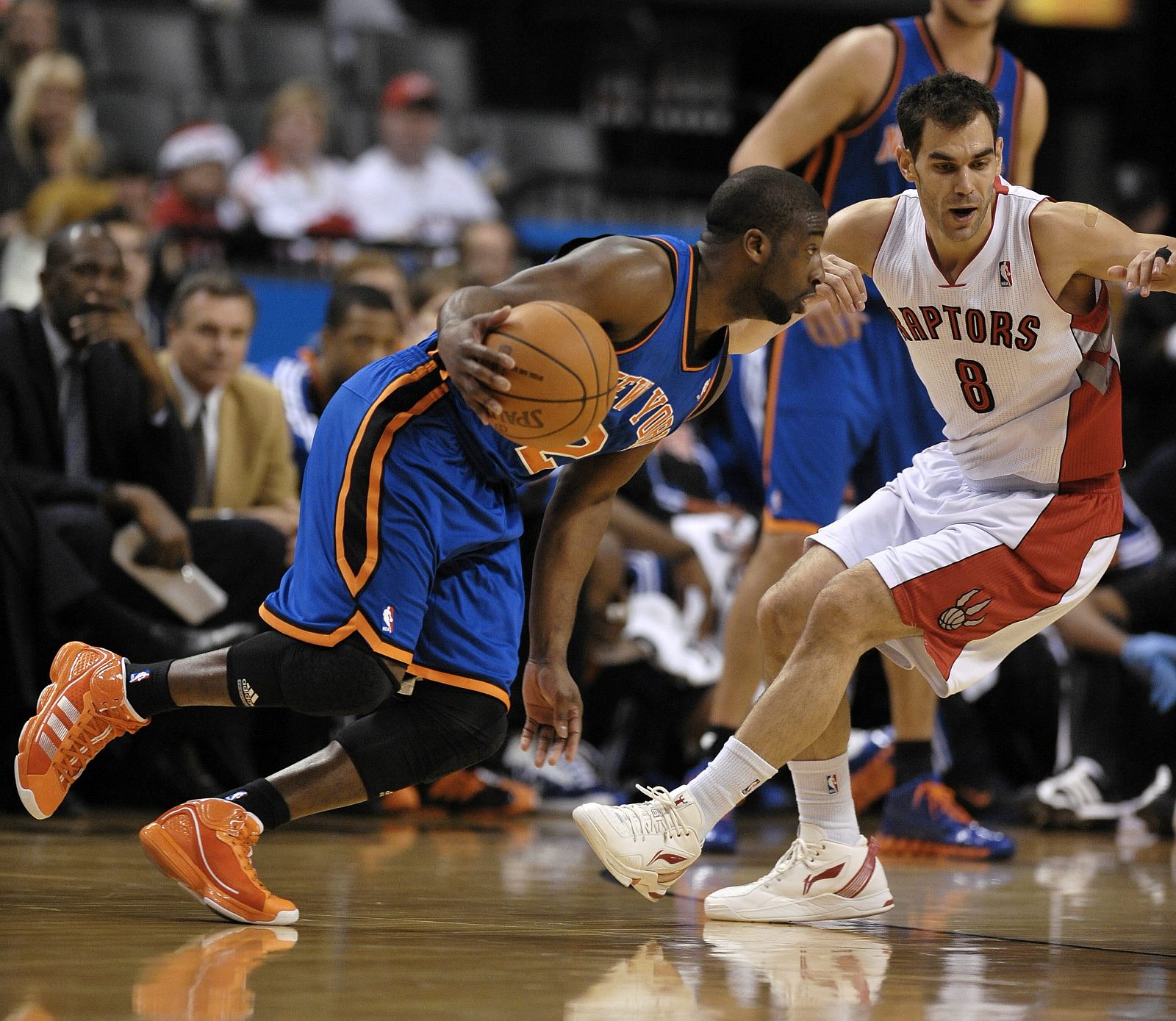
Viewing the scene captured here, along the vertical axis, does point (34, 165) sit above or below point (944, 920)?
above

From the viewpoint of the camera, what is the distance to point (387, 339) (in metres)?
5.95

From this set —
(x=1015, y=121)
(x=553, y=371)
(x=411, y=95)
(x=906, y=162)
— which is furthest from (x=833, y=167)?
(x=411, y=95)

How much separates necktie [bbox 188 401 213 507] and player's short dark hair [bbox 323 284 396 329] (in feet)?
1.84

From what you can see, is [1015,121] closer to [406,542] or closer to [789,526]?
[789,526]

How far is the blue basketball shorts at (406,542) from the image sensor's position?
11.0 ft

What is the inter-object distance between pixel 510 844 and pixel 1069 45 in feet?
31.5

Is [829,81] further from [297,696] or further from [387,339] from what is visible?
[297,696]

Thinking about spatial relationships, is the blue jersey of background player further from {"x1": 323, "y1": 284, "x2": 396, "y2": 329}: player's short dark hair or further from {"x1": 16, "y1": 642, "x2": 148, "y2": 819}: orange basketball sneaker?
{"x1": 323, "y1": 284, "x2": 396, "y2": 329}: player's short dark hair

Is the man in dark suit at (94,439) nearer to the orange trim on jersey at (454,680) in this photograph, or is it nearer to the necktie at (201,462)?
the necktie at (201,462)

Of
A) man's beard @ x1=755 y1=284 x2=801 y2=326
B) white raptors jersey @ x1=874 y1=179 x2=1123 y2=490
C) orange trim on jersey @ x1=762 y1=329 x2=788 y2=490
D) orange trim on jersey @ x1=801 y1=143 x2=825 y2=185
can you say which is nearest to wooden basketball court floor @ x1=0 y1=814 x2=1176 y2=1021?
white raptors jersey @ x1=874 y1=179 x2=1123 y2=490

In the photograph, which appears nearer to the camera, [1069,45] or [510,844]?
[510,844]

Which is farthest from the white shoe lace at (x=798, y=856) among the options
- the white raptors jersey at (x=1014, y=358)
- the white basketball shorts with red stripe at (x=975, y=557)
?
the white raptors jersey at (x=1014, y=358)

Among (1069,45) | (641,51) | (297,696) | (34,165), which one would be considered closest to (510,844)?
(297,696)

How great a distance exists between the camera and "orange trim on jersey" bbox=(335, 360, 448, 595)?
3338 mm
